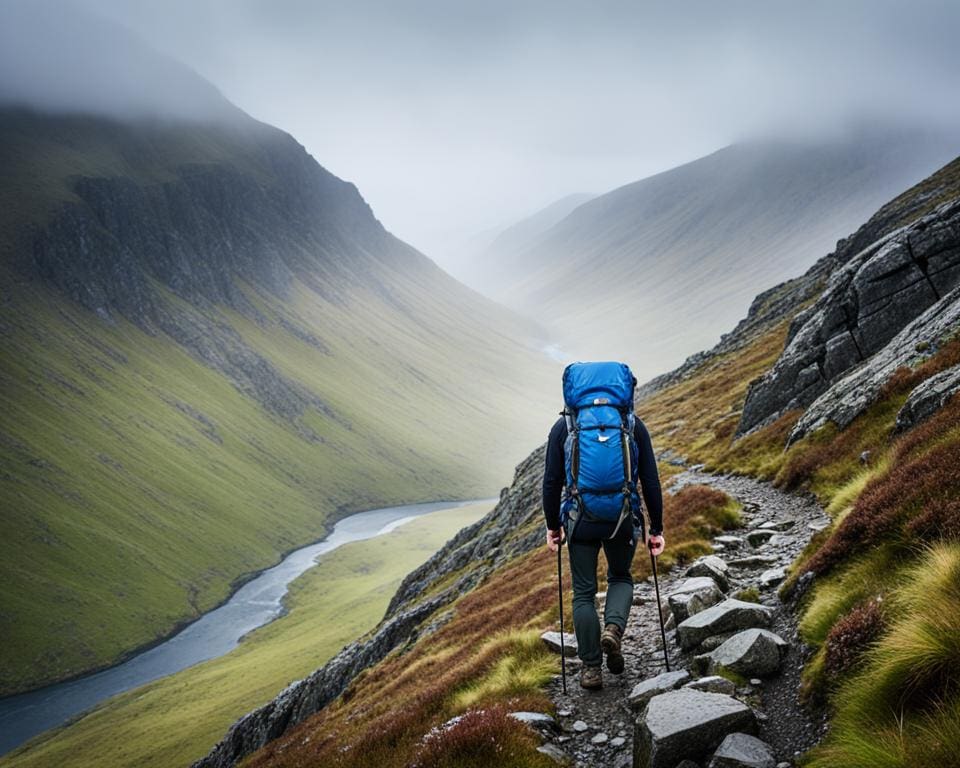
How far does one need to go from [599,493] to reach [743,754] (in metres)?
3.84

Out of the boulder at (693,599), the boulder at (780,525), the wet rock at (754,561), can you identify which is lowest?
the boulder at (780,525)

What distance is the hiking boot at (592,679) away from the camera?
9547 mm

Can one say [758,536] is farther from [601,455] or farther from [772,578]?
[601,455]

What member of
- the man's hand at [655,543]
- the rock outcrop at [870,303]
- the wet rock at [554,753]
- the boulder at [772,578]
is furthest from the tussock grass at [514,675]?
the rock outcrop at [870,303]

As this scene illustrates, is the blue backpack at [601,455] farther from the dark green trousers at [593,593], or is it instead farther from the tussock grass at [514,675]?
the tussock grass at [514,675]

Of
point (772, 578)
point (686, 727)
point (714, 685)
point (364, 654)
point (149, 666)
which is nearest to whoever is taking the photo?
point (686, 727)

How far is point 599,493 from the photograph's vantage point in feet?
30.4

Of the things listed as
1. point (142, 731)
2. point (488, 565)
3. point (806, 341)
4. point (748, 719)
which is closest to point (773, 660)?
point (748, 719)

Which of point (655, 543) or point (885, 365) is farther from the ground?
point (885, 365)

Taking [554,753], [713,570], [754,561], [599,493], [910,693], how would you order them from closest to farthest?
[910,693]
[554,753]
[599,493]
[713,570]
[754,561]

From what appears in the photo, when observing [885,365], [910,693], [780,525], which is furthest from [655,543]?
[885,365]

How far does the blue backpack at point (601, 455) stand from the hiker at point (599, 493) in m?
0.02

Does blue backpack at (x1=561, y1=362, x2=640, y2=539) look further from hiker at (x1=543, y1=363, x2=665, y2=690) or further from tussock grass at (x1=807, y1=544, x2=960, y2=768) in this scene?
tussock grass at (x1=807, y1=544, x2=960, y2=768)

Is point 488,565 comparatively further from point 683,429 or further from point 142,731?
point 142,731
